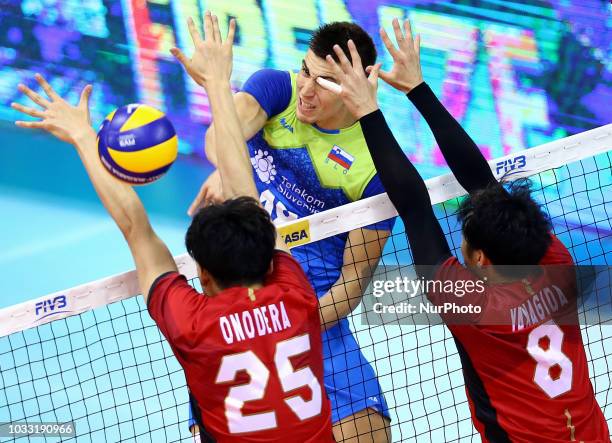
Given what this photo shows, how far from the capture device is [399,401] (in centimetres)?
792

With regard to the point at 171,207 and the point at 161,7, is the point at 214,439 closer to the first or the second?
the point at 171,207

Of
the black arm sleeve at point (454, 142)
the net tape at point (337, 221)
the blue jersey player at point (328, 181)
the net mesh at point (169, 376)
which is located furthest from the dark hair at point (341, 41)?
the net mesh at point (169, 376)

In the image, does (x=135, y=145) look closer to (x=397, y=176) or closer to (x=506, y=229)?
Result: (x=397, y=176)

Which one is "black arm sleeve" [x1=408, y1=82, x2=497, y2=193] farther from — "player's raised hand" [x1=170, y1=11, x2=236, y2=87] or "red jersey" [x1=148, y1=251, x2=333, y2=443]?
"red jersey" [x1=148, y1=251, x2=333, y2=443]

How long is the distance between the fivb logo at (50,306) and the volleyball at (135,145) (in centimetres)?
84

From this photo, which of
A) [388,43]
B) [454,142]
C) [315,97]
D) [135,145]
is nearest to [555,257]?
[454,142]

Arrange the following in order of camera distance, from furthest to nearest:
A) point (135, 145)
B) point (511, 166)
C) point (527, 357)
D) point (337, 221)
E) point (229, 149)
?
point (511, 166), point (337, 221), point (229, 149), point (527, 357), point (135, 145)

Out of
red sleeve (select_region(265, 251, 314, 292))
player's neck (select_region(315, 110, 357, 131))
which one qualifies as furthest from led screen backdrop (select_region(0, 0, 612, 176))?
red sleeve (select_region(265, 251, 314, 292))

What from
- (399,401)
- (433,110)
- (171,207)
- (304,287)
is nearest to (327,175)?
(433,110)

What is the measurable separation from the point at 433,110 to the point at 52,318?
205cm

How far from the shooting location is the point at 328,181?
18.4 feet

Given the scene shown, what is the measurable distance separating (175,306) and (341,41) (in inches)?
80.0

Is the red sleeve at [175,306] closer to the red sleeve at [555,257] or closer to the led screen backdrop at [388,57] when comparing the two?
the red sleeve at [555,257]

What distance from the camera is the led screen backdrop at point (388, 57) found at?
10.3 meters
